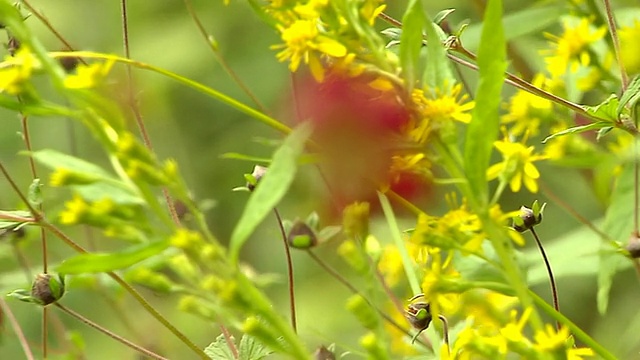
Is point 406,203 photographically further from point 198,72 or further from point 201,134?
point 201,134

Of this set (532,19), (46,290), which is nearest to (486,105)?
(46,290)

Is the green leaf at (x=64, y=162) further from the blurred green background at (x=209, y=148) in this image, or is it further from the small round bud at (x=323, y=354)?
the blurred green background at (x=209, y=148)

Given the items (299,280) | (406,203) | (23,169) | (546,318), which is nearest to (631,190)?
(406,203)

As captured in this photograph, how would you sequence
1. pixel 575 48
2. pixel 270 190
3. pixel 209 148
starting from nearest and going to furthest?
1. pixel 270 190
2. pixel 575 48
3. pixel 209 148

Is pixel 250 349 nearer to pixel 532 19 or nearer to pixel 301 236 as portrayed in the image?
pixel 301 236

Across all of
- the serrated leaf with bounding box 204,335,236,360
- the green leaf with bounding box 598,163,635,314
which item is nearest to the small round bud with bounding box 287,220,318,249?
the serrated leaf with bounding box 204,335,236,360

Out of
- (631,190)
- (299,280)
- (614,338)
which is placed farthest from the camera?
(299,280)
